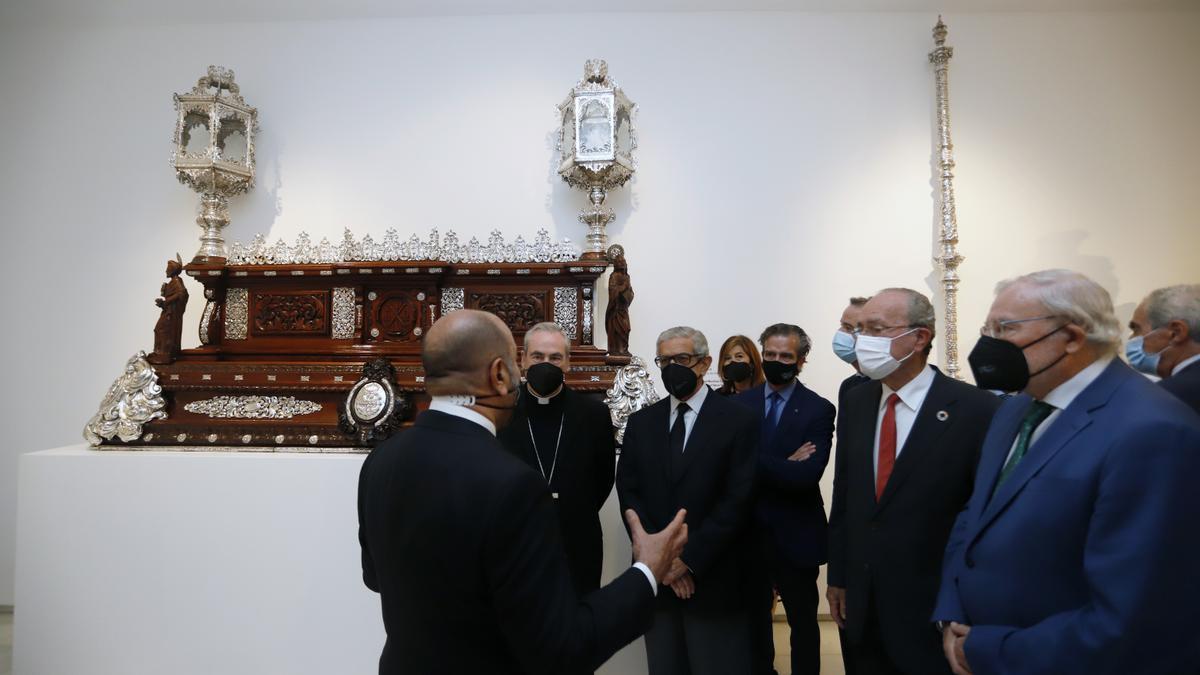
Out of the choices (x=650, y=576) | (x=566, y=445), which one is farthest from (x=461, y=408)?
(x=566, y=445)

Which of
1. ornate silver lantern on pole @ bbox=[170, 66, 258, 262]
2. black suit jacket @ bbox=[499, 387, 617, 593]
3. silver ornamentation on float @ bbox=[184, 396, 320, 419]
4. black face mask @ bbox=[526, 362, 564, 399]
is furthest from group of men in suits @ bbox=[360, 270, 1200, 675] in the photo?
ornate silver lantern on pole @ bbox=[170, 66, 258, 262]

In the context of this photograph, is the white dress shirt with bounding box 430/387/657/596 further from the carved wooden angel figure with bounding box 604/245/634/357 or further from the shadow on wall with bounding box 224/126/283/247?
the shadow on wall with bounding box 224/126/283/247

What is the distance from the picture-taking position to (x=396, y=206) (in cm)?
508

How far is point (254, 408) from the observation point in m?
3.74

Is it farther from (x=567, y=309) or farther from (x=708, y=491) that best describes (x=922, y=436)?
(x=567, y=309)

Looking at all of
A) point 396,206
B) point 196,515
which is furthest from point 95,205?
point 196,515

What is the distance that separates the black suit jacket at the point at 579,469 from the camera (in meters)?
2.49

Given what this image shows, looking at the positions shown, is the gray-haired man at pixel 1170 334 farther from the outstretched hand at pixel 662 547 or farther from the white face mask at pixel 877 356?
the outstretched hand at pixel 662 547

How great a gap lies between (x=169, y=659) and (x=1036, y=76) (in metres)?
6.56

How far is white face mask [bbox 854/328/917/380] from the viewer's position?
2.05 m

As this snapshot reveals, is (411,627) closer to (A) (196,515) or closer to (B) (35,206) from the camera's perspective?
(A) (196,515)

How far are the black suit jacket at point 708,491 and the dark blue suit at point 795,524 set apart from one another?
24 cm

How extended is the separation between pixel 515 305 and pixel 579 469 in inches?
71.5

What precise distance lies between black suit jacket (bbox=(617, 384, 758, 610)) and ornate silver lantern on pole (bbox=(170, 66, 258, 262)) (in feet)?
11.9
